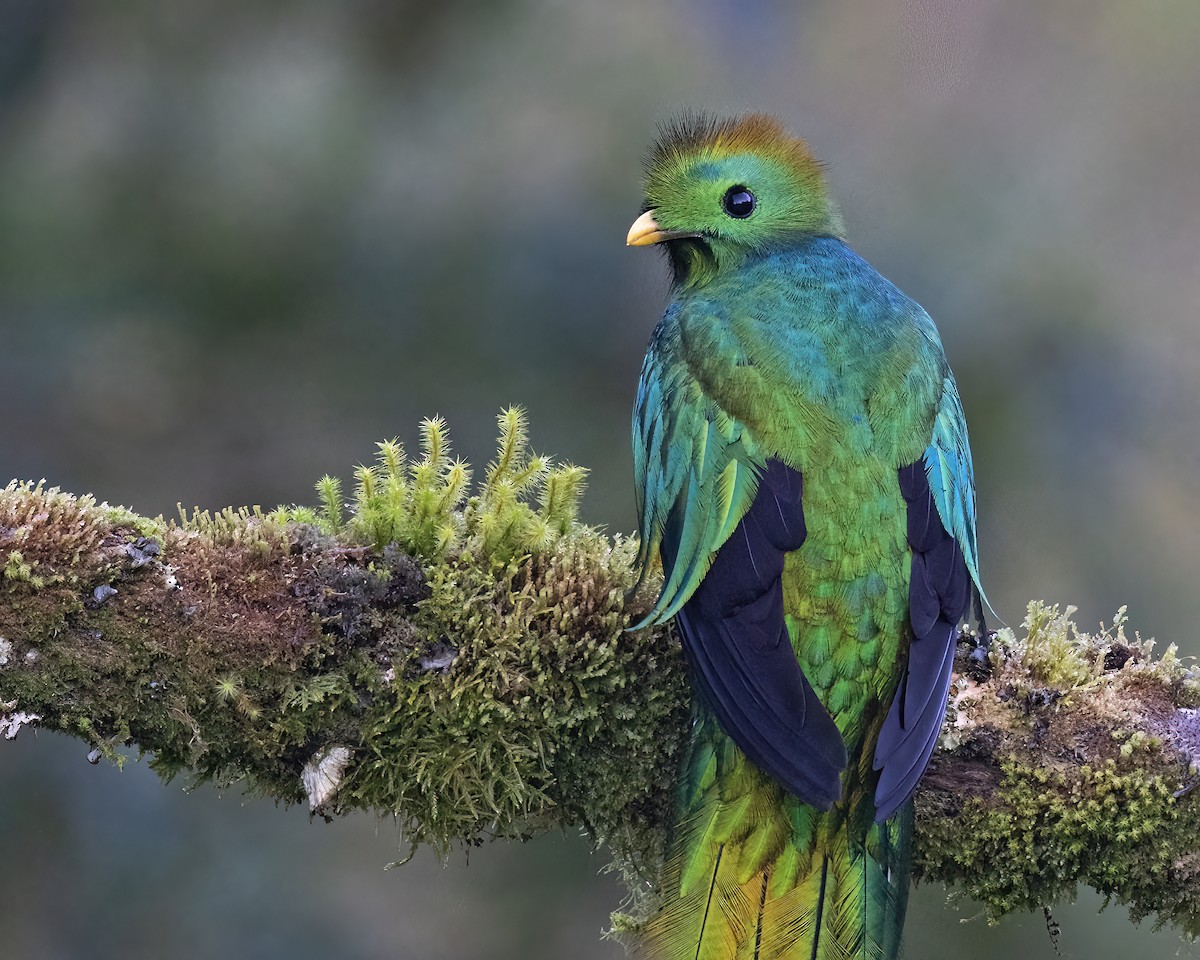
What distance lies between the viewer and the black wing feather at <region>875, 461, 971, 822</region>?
2447 millimetres

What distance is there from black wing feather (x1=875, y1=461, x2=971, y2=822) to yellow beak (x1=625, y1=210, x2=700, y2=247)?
1014 mm

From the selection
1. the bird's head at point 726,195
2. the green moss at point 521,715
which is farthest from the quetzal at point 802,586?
the bird's head at point 726,195

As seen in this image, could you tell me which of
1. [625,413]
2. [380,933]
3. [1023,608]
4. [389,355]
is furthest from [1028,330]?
[380,933]

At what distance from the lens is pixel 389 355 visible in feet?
17.5

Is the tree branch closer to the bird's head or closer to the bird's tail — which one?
the bird's tail

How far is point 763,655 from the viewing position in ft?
8.43

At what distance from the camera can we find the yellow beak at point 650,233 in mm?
3510

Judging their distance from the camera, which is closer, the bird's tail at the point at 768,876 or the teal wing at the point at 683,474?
the bird's tail at the point at 768,876

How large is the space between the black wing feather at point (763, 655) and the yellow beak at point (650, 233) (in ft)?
3.11

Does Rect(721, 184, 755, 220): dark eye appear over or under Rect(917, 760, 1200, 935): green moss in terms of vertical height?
over

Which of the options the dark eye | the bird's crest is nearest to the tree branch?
the dark eye

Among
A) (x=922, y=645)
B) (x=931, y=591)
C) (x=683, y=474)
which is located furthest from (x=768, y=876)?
(x=683, y=474)

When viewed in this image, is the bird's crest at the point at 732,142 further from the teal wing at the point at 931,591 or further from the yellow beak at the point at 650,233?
the teal wing at the point at 931,591

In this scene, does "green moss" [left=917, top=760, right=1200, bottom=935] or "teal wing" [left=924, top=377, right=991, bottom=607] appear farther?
"teal wing" [left=924, top=377, right=991, bottom=607]
